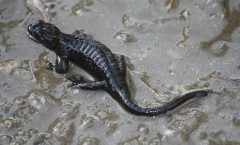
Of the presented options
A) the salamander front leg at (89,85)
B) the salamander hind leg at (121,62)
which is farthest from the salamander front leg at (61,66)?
the salamander hind leg at (121,62)

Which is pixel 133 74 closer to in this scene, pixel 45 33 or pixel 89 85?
pixel 89 85

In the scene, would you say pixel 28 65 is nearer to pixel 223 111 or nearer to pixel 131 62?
pixel 131 62

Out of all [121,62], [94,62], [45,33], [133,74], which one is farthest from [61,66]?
[133,74]

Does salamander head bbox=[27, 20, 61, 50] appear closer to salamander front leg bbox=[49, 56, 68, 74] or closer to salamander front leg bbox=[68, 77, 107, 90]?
salamander front leg bbox=[49, 56, 68, 74]

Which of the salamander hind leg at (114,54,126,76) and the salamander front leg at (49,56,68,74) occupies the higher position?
the salamander hind leg at (114,54,126,76)

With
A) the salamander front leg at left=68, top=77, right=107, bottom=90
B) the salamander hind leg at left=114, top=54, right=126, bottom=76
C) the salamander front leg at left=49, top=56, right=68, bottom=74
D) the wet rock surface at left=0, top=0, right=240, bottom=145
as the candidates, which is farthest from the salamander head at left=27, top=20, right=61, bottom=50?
the salamander hind leg at left=114, top=54, right=126, bottom=76

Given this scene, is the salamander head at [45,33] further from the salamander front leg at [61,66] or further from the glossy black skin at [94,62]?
the salamander front leg at [61,66]

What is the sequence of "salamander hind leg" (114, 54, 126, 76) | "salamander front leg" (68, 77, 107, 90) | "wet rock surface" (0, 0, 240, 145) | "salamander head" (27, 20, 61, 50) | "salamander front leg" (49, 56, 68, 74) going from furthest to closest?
"salamander head" (27, 20, 61, 50)
"salamander front leg" (49, 56, 68, 74)
"salamander hind leg" (114, 54, 126, 76)
"salamander front leg" (68, 77, 107, 90)
"wet rock surface" (0, 0, 240, 145)
